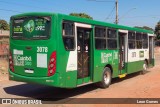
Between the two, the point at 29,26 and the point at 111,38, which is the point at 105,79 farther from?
the point at 29,26

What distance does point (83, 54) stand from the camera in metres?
11.1

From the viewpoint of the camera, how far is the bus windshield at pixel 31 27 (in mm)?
9641

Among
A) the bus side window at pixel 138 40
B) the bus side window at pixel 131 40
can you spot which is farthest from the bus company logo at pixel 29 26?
the bus side window at pixel 138 40

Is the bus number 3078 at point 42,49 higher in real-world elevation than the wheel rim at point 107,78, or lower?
higher

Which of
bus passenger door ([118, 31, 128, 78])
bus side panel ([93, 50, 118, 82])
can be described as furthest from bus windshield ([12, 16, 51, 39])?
bus passenger door ([118, 31, 128, 78])

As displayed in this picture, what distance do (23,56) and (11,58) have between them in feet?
2.39

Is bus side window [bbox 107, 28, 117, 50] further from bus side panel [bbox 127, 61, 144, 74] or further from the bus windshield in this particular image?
the bus windshield

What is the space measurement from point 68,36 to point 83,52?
54.9 inches

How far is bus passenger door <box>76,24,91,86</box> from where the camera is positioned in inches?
421

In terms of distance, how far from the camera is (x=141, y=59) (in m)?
17.6

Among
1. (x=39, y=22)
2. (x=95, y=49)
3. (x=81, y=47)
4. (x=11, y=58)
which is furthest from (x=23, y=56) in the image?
(x=95, y=49)

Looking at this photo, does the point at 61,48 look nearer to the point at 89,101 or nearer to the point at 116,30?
the point at 89,101

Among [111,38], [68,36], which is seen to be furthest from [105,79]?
[68,36]

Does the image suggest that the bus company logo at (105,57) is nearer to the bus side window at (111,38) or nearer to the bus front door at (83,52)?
the bus side window at (111,38)
